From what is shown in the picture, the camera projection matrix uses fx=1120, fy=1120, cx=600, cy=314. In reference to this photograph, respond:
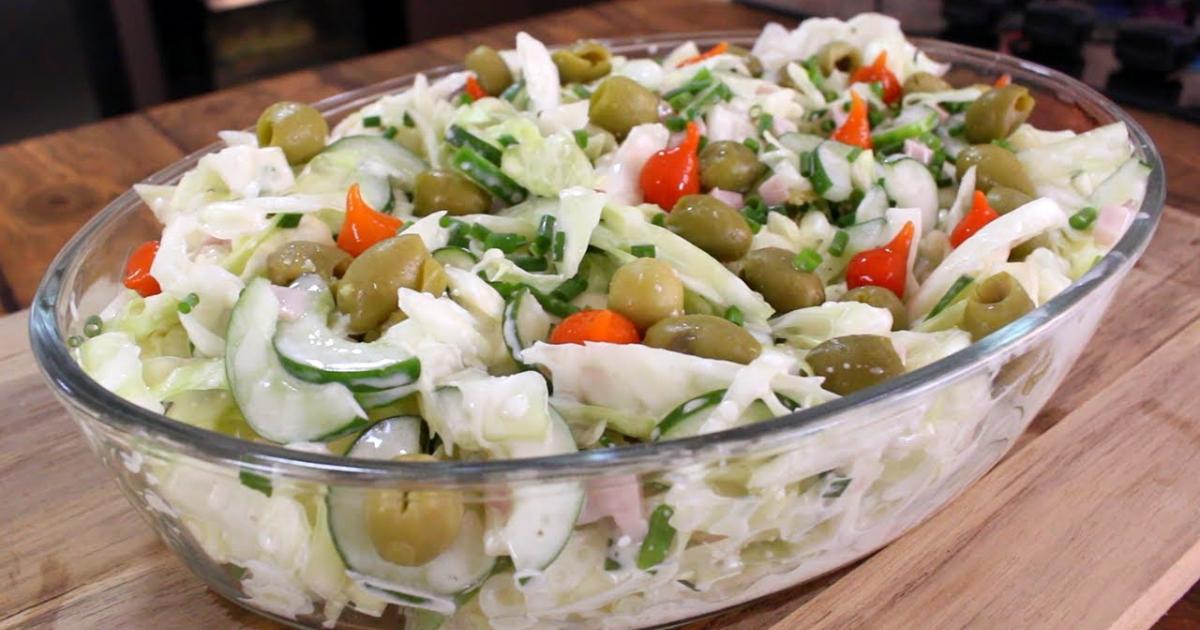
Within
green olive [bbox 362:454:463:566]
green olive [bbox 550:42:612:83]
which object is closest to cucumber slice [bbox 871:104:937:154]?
green olive [bbox 550:42:612:83]

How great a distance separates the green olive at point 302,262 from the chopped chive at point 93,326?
0.59 ft

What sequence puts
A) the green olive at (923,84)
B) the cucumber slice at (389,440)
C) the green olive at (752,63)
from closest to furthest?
the cucumber slice at (389,440) < the green olive at (923,84) < the green olive at (752,63)

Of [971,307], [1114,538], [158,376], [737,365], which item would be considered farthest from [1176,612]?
[158,376]

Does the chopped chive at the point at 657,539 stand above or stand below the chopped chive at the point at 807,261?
below

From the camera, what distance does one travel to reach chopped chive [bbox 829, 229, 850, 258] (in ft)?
4.13

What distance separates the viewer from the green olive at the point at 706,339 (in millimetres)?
1014

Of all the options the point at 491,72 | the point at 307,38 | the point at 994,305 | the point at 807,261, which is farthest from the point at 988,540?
the point at 307,38

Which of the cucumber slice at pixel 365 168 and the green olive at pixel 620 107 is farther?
the green olive at pixel 620 107

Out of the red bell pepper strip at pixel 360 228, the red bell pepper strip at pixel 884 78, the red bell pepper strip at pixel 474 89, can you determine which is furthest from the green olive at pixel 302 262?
the red bell pepper strip at pixel 884 78

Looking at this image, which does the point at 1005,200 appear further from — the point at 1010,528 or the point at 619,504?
the point at 619,504

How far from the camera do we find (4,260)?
5.71ft

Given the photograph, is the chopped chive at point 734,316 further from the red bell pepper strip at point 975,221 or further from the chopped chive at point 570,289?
the red bell pepper strip at point 975,221

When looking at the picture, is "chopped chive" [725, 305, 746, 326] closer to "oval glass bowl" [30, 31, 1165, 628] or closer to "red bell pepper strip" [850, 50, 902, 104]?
"oval glass bowl" [30, 31, 1165, 628]

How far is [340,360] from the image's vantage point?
3.17 feet
